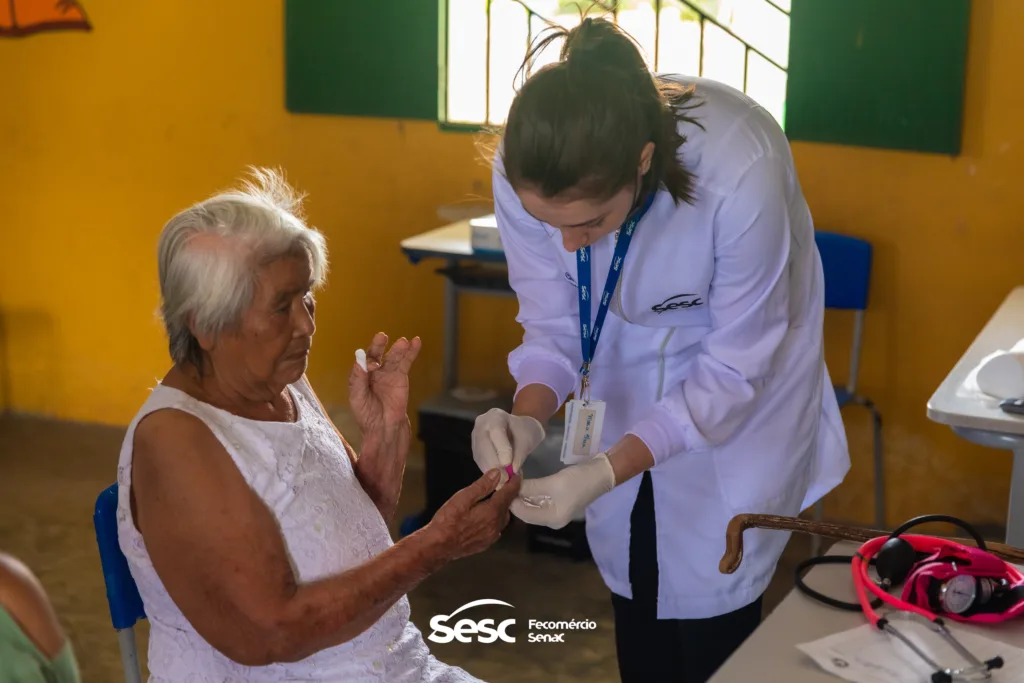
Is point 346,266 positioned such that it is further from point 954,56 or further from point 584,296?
point 584,296

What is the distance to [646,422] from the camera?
5.73ft

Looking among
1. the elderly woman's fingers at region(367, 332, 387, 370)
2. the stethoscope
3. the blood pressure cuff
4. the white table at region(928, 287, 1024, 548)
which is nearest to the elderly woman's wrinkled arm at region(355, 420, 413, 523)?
the elderly woman's fingers at region(367, 332, 387, 370)

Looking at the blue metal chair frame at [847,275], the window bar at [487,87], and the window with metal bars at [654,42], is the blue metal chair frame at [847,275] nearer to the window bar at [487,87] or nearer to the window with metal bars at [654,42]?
the window with metal bars at [654,42]

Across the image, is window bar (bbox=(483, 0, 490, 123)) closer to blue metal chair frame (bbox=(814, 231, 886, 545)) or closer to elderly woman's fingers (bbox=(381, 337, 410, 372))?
blue metal chair frame (bbox=(814, 231, 886, 545))

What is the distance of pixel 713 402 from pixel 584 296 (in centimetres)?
26

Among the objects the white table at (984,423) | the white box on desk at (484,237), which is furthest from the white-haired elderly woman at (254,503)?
the white box on desk at (484,237)

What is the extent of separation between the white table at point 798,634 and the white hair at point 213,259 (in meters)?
0.78

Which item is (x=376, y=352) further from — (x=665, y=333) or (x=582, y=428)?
(x=665, y=333)

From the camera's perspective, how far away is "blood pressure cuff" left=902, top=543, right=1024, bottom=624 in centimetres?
138

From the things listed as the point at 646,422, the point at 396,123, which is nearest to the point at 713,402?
the point at 646,422

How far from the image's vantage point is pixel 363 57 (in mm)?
3832

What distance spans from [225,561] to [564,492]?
0.51m

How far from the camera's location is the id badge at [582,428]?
5.77ft

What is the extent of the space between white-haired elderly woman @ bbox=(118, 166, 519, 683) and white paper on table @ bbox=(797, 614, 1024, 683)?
50 centimetres
